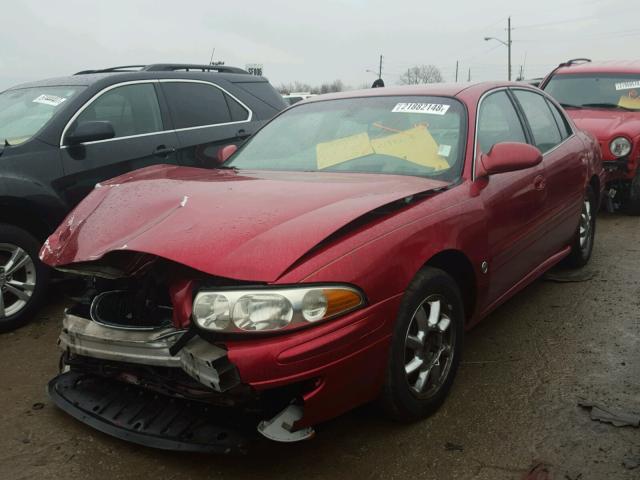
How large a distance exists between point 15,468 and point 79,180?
90.5 inches

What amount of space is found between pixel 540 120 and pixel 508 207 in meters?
1.31

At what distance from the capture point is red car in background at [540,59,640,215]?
676 centimetres

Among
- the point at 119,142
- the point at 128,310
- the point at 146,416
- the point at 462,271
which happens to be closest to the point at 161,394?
the point at 146,416

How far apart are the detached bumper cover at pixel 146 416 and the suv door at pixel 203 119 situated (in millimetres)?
2564

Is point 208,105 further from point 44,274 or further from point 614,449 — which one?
point 614,449

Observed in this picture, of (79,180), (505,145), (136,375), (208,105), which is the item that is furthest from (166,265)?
(208,105)

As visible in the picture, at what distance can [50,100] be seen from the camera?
450 cm

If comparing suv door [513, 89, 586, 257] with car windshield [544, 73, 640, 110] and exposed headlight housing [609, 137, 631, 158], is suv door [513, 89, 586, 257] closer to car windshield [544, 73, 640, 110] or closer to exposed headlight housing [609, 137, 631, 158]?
exposed headlight housing [609, 137, 631, 158]

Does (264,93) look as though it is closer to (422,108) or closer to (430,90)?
(430,90)

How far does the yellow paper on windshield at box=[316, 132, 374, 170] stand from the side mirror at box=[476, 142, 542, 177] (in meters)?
0.62

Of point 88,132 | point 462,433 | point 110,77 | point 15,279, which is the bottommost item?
point 462,433

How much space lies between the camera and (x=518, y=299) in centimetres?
434

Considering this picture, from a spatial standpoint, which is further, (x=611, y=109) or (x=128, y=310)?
(x=611, y=109)

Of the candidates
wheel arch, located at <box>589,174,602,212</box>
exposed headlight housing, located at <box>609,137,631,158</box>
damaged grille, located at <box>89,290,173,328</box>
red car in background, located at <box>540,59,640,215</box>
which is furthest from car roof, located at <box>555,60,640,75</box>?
damaged grille, located at <box>89,290,173,328</box>
